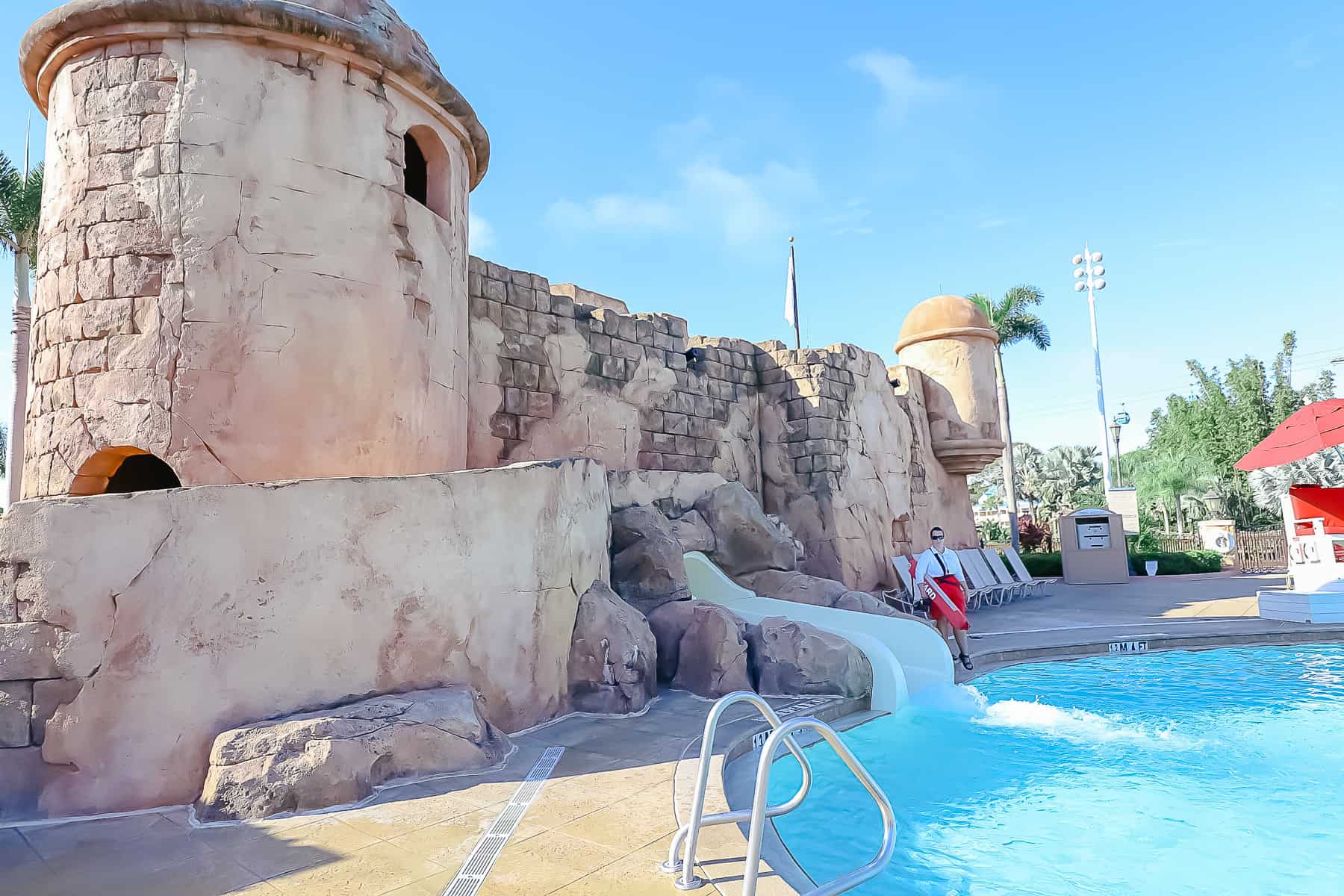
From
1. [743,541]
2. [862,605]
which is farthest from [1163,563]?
[743,541]

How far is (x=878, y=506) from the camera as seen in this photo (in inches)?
517

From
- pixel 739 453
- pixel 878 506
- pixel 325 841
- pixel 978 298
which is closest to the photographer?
pixel 325 841

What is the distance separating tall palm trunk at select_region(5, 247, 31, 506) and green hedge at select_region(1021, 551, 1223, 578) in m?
19.4

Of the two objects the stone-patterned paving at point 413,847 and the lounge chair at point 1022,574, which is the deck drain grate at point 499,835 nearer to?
the stone-patterned paving at point 413,847

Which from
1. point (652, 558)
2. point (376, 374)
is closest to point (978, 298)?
point (652, 558)

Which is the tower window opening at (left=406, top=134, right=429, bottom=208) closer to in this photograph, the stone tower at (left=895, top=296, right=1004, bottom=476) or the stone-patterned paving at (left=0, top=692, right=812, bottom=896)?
the stone-patterned paving at (left=0, top=692, right=812, bottom=896)

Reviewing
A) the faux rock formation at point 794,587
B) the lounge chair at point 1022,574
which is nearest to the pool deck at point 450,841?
the faux rock formation at point 794,587

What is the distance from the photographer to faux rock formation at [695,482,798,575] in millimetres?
9852

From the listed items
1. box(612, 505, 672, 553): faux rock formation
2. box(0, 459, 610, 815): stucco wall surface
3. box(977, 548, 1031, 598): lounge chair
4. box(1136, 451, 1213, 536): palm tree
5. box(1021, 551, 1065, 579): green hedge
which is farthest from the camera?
box(1136, 451, 1213, 536): palm tree

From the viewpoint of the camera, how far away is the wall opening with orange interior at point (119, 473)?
246 inches

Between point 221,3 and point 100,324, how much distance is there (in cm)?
264

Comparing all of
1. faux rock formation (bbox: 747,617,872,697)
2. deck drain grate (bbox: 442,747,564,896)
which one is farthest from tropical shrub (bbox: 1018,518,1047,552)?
deck drain grate (bbox: 442,747,564,896)

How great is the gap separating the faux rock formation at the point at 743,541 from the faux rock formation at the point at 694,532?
0.13 metres

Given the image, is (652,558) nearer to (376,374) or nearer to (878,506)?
(376,374)
